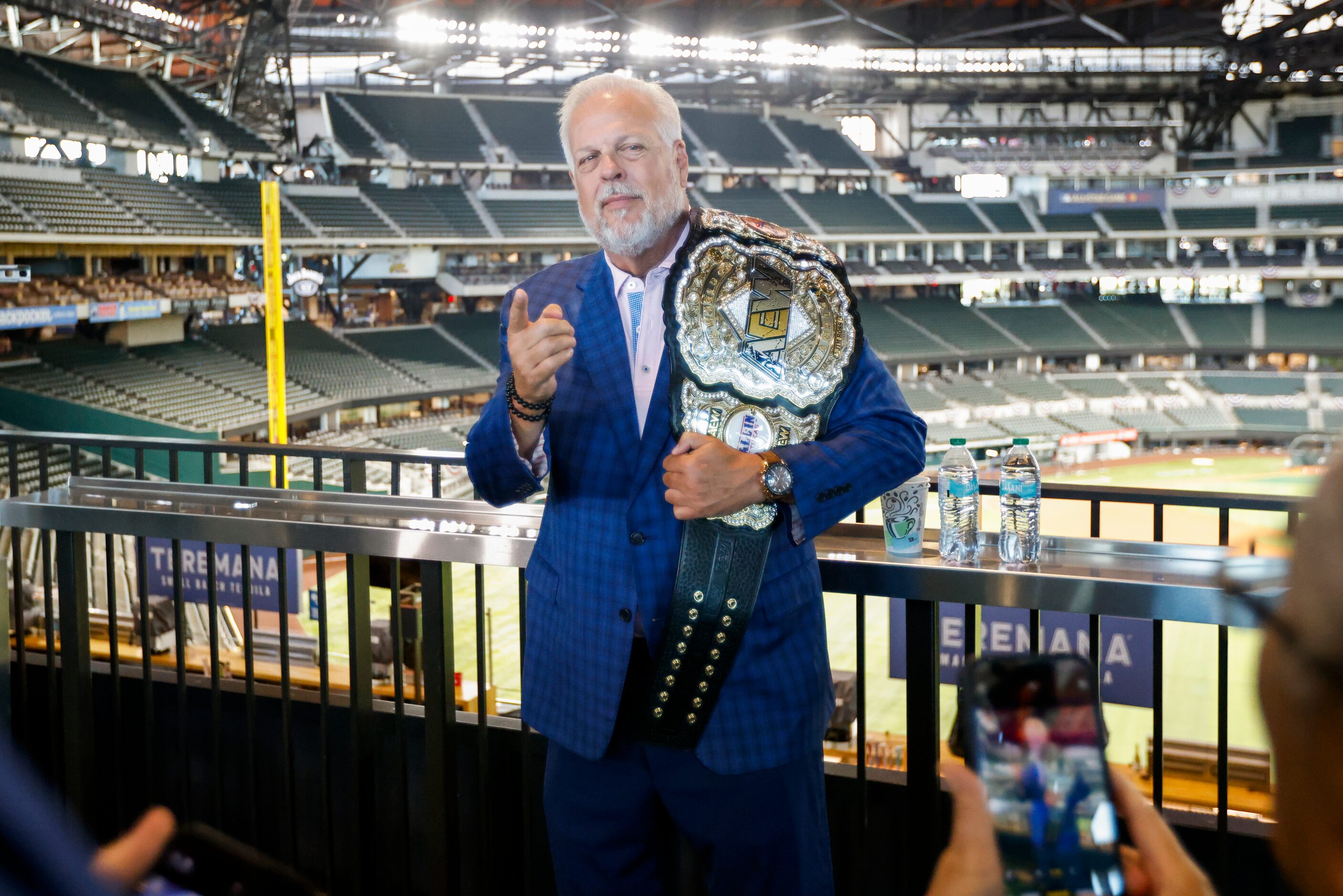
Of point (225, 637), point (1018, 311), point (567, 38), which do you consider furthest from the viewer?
point (1018, 311)

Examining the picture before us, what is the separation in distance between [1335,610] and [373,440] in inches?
860

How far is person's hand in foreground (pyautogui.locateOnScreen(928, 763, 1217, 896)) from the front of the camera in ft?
2.58

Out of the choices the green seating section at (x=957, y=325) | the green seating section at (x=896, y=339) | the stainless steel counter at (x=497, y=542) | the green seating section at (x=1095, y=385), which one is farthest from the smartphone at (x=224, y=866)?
the green seating section at (x=957, y=325)

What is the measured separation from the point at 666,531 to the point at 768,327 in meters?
0.33

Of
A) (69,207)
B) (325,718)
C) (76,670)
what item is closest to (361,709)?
(325,718)

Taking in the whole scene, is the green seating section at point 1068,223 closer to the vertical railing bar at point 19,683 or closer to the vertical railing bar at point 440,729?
the vertical railing bar at point 19,683

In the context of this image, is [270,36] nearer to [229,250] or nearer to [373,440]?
[229,250]

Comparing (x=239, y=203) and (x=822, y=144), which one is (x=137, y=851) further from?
(x=822, y=144)

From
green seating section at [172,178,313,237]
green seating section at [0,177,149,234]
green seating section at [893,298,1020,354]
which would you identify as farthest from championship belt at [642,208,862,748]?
green seating section at [893,298,1020,354]

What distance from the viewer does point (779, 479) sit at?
1526 millimetres

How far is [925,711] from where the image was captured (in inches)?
75.2

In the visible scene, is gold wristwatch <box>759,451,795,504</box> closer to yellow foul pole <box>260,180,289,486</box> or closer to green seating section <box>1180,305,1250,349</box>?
yellow foul pole <box>260,180,289,486</box>

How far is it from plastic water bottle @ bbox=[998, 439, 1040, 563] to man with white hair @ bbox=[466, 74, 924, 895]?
35 centimetres

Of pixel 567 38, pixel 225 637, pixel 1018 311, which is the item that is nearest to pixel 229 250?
pixel 567 38
